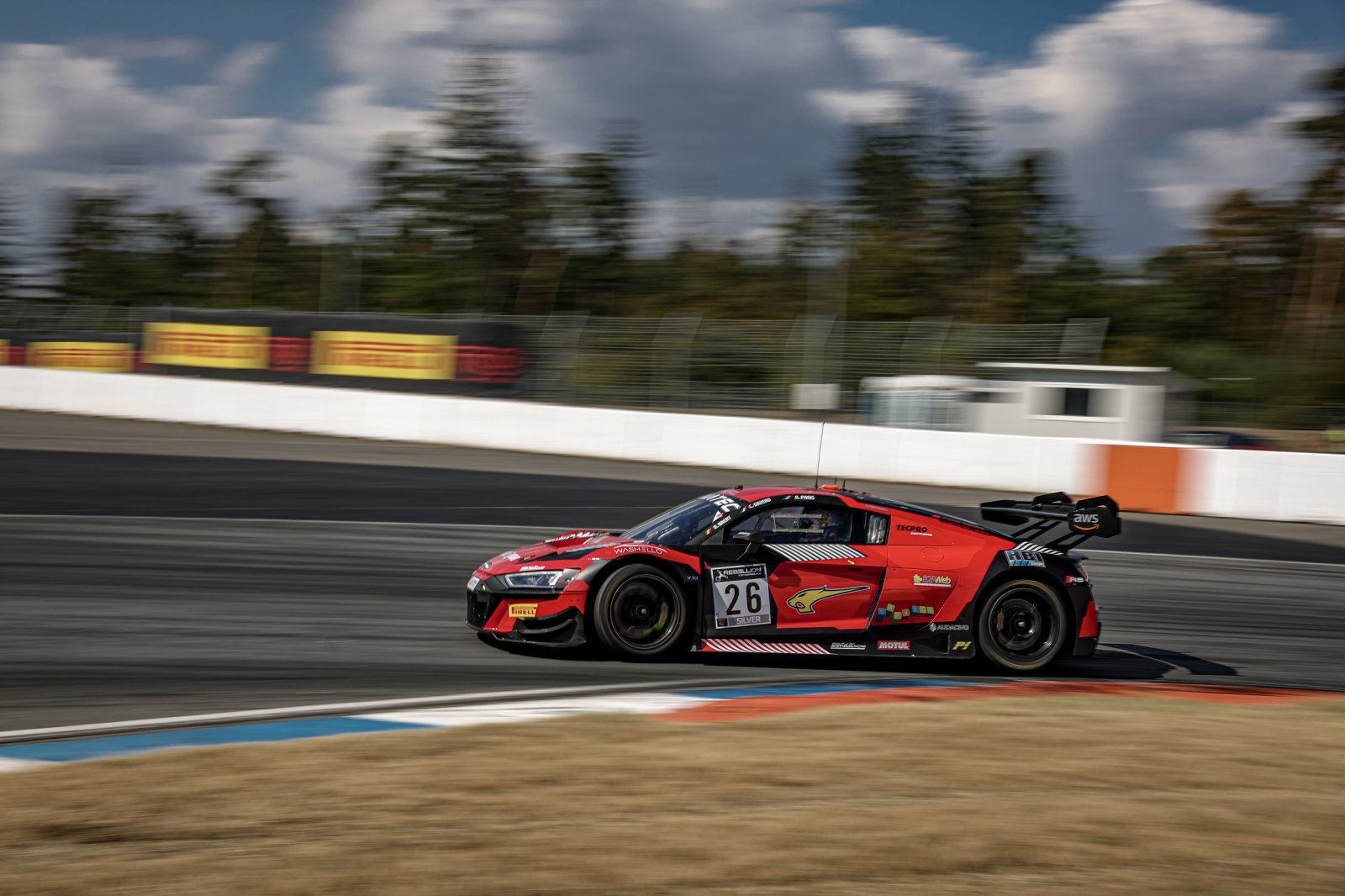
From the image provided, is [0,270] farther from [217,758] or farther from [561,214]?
[217,758]

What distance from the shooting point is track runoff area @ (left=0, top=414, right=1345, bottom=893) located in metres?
3.92

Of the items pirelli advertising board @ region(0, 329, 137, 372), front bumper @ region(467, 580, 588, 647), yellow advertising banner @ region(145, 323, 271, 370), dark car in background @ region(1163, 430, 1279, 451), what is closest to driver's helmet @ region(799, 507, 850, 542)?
front bumper @ region(467, 580, 588, 647)

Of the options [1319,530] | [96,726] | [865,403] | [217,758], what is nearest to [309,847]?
[217,758]

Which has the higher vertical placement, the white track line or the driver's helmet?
the driver's helmet

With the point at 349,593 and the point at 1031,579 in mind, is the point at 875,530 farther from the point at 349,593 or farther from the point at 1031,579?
the point at 349,593

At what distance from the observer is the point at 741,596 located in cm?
787

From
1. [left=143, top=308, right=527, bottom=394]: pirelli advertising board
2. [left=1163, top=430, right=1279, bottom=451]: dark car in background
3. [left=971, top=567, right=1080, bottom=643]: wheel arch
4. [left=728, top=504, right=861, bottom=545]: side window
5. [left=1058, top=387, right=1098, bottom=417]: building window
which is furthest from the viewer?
[left=143, top=308, right=527, bottom=394]: pirelli advertising board

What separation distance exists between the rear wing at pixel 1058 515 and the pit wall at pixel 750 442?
11.1 m

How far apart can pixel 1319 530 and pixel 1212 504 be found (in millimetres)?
1515

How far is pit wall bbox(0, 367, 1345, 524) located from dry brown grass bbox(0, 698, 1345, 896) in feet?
44.9

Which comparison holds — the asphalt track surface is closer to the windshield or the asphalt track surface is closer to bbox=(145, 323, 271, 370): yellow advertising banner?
the windshield

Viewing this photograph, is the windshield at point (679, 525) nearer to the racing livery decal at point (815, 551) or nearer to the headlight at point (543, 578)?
the racing livery decal at point (815, 551)

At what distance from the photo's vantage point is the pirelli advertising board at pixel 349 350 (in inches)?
1093

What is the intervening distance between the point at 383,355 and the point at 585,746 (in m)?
24.3
